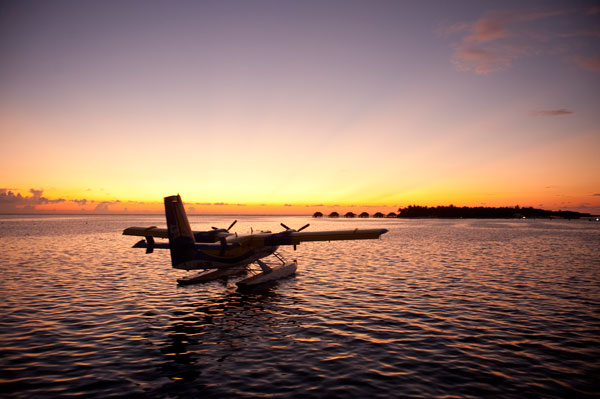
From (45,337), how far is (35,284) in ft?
37.1

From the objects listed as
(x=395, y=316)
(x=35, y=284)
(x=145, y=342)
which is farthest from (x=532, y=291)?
(x=35, y=284)

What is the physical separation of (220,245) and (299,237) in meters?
4.79

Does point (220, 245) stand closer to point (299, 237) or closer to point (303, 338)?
point (299, 237)

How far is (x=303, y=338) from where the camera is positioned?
454 inches

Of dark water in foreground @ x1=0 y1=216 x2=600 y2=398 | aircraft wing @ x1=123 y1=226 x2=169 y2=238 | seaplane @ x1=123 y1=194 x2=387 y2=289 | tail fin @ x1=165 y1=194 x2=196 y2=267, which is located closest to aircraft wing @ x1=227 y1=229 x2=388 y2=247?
seaplane @ x1=123 y1=194 x2=387 y2=289

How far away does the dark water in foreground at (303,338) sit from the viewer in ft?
27.1

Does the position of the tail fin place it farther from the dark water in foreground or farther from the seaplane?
the dark water in foreground

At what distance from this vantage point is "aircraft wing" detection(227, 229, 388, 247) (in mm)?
19969

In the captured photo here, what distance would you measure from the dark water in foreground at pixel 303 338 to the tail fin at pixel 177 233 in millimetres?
2013

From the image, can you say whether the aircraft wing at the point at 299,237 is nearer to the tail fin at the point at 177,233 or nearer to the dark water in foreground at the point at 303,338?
the tail fin at the point at 177,233

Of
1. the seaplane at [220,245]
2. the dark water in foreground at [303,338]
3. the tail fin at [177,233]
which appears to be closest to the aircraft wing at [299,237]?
the seaplane at [220,245]

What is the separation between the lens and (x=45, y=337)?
11.3m

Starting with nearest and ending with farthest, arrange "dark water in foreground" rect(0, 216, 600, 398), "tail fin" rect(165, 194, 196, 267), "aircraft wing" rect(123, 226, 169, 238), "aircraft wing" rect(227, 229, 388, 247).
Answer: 1. "dark water in foreground" rect(0, 216, 600, 398)
2. "tail fin" rect(165, 194, 196, 267)
3. "aircraft wing" rect(227, 229, 388, 247)
4. "aircraft wing" rect(123, 226, 169, 238)

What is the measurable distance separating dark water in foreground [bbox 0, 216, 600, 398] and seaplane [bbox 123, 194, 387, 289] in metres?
1.33
